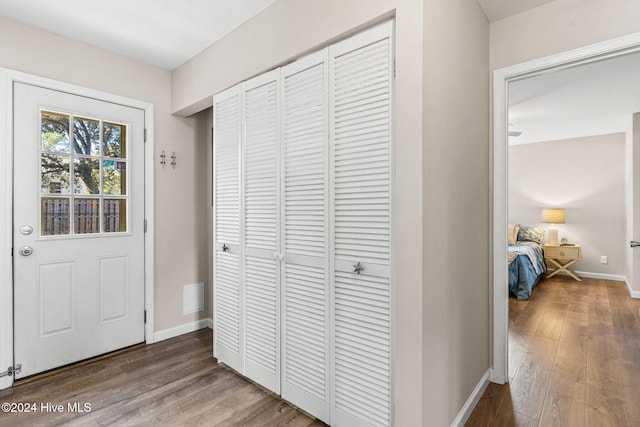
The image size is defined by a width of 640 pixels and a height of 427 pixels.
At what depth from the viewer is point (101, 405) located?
200 centimetres

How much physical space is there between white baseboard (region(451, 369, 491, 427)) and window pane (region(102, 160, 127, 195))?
296cm

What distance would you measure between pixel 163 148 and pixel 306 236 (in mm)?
1938

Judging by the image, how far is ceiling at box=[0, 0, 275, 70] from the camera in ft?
6.84

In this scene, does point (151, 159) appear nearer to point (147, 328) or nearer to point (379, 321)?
point (147, 328)

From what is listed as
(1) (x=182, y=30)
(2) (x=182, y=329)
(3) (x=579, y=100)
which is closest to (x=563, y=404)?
(2) (x=182, y=329)

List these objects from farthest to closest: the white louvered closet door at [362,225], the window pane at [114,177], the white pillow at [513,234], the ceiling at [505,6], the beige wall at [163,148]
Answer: the white pillow at [513,234] < the window pane at [114,177] < the beige wall at [163,148] < the ceiling at [505,6] < the white louvered closet door at [362,225]

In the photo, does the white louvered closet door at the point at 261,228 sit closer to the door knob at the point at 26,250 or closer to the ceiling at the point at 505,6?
the ceiling at the point at 505,6

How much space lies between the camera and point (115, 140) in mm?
2746

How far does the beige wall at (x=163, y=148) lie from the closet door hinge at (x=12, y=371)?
3.03 feet

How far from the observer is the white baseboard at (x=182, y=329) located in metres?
2.98

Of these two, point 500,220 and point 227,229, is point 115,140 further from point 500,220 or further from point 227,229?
point 500,220

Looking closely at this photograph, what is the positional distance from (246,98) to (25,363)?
247cm

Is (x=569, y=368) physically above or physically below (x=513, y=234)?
below

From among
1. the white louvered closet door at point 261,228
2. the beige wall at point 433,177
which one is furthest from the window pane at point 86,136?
the beige wall at point 433,177
